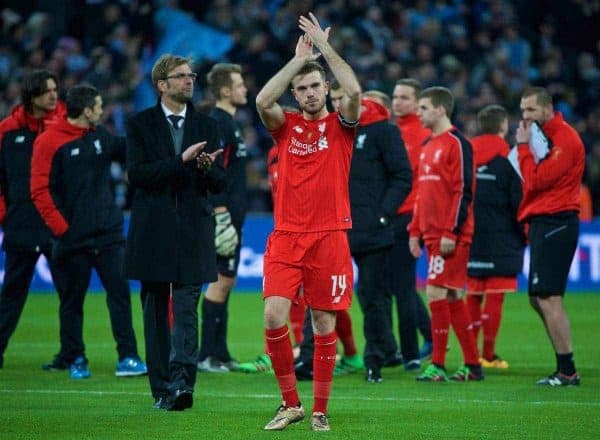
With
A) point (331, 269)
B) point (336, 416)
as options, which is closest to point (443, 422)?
point (336, 416)

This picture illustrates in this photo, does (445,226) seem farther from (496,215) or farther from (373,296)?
(496,215)

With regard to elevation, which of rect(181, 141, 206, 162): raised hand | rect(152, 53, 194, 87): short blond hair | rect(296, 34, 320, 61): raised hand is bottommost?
rect(181, 141, 206, 162): raised hand

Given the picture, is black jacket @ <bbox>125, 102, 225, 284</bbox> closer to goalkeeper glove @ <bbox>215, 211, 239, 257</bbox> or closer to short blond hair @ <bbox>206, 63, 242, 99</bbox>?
goalkeeper glove @ <bbox>215, 211, 239, 257</bbox>

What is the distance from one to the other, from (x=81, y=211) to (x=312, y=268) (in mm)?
3483

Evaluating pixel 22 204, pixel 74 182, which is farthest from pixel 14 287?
pixel 74 182

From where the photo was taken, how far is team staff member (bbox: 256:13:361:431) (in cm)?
795

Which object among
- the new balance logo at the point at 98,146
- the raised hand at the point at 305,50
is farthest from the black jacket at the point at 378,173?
the raised hand at the point at 305,50

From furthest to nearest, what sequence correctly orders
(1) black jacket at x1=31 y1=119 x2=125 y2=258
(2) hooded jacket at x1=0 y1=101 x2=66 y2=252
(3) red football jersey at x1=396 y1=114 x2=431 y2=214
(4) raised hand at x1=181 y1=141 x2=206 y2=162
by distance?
1. (3) red football jersey at x1=396 y1=114 x2=431 y2=214
2. (2) hooded jacket at x1=0 y1=101 x2=66 y2=252
3. (1) black jacket at x1=31 y1=119 x2=125 y2=258
4. (4) raised hand at x1=181 y1=141 x2=206 y2=162

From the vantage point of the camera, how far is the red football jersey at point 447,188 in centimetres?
1055

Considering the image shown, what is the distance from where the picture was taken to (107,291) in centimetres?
1093

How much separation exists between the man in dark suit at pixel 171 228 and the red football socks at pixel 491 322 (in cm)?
396

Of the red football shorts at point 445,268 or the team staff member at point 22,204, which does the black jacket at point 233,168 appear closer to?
the team staff member at point 22,204

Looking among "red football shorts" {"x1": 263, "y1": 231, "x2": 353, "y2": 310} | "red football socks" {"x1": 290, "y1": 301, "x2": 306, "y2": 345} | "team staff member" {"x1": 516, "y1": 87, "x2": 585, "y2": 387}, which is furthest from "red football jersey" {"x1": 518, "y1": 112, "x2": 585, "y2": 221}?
"red football socks" {"x1": 290, "y1": 301, "x2": 306, "y2": 345}

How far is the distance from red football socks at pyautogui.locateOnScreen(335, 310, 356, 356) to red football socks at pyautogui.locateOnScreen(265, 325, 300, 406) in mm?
3136
